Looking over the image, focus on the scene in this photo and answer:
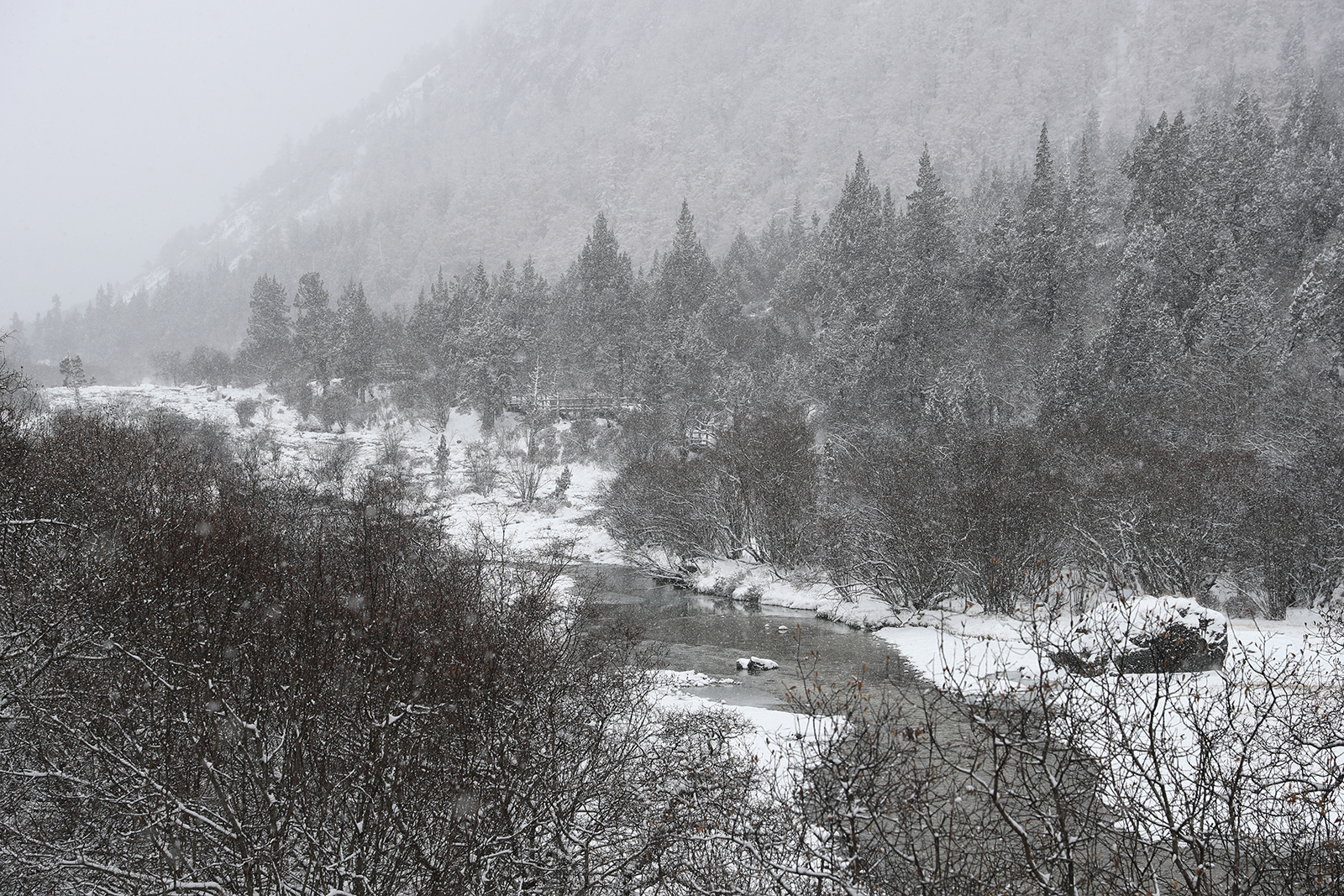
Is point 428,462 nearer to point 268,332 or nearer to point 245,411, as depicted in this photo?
point 245,411

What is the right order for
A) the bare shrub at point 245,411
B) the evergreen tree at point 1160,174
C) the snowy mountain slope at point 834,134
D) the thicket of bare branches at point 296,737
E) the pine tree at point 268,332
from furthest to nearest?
the snowy mountain slope at point 834,134, the pine tree at point 268,332, the bare shrub at point 245,411, the evergreen tree at point 1160,174, the thicket of bare branches at point 296,737

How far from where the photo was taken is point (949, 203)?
6391 cm

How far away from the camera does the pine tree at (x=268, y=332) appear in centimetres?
8356

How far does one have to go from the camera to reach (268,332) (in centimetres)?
8619

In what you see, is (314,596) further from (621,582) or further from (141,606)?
(621,582)

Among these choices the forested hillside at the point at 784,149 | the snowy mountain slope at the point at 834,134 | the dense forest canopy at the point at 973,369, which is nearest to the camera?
the dense forest canopy at the point at 973,369

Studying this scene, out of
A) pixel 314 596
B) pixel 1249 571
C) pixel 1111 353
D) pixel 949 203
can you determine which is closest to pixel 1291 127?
pixel 949 203

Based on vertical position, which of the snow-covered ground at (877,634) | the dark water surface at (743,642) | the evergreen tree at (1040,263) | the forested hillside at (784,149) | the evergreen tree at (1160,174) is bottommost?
the dark water surface at (743,642)

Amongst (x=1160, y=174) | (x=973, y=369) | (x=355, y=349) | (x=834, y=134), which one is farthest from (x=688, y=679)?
(x=834, y=134)

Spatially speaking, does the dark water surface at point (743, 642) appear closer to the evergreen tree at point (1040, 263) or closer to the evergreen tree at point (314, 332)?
the evergreen tree at point (1040, 263)

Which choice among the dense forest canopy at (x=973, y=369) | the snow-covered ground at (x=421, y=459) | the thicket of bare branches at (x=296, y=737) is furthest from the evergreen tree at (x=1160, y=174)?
the thicket of bare branches at (x=296, y=737)

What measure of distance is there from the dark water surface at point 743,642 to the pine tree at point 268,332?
209 feet

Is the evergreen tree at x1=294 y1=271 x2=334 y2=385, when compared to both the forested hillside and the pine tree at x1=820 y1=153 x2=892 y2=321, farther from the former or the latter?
the forested hillside

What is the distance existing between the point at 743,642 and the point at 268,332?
8027 cm
